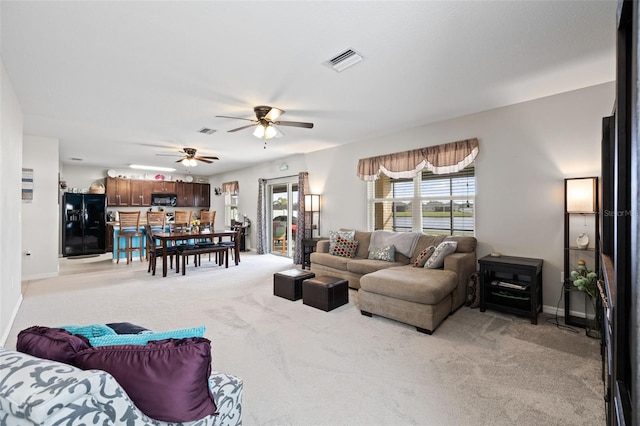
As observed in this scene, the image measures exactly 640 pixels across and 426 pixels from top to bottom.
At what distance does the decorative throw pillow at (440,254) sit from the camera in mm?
3596

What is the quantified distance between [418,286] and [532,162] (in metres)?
2.14

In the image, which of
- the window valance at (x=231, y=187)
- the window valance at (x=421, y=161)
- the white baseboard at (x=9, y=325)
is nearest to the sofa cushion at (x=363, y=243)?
the window valance at (x=421, y=161)

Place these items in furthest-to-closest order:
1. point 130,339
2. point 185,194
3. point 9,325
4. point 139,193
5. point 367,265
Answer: point 185,194
point 139,193
point 367,265
point 9,325
point 130,339

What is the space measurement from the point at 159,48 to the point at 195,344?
244cm

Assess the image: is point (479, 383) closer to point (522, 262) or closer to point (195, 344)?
point (522, 262)

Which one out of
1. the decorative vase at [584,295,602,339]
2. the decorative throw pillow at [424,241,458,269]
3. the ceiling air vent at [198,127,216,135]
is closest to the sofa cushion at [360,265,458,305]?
the decorative throw pillow at [424,241,458,269]

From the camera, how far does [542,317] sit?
10.7ft

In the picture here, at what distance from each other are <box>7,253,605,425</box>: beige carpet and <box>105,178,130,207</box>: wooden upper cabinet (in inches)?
202

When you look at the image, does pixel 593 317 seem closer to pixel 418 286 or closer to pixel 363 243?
pixel 418 286

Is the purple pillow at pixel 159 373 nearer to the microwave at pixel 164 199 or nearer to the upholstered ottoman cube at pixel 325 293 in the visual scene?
the upholstered ottoman cube at pixel 325 293

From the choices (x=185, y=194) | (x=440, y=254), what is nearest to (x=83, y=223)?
(x=185, y=194)

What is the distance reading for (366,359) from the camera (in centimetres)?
238

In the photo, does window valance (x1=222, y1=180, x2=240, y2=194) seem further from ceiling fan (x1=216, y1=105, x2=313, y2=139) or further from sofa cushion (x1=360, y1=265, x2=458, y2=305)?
sofa cushion (x1=360, y1=265, x2=458, y2=305)

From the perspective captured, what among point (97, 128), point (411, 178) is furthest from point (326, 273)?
point (97, 128)
